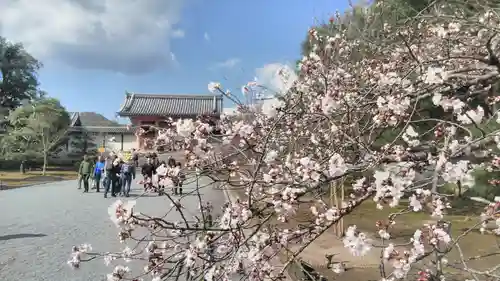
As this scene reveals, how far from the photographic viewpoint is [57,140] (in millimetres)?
30547

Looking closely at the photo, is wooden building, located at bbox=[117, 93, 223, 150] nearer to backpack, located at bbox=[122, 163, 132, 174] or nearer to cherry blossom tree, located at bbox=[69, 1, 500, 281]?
backpack, located at bbox=[122, 163, 132, 174]

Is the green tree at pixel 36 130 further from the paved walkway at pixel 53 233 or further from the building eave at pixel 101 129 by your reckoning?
the paved walkway at pixel 53 233

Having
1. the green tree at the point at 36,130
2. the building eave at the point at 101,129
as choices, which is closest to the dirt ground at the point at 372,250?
the green tree at the point at 36,130

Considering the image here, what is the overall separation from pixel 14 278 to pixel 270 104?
3.68 meters

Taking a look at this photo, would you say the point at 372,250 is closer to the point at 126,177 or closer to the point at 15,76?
the point at 126,177

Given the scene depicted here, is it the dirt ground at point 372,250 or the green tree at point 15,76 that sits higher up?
the green tree at point 15,76

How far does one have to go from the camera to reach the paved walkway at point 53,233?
17.4ft

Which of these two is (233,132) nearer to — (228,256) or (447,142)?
(228,256)

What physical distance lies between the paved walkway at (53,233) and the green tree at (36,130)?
16.8 meters

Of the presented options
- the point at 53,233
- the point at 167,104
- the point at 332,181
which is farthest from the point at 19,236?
the point at 167,104

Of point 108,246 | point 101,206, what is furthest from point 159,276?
point 101,206

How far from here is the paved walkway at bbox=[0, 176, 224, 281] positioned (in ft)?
17.4

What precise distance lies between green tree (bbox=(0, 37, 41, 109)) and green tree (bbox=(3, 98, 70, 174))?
6590 mm

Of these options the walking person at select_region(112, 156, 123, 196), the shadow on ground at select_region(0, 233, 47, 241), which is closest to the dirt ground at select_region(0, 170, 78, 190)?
the walking person at select_region(112, 156, 123, 196)
